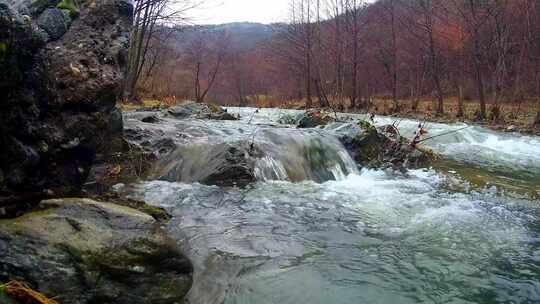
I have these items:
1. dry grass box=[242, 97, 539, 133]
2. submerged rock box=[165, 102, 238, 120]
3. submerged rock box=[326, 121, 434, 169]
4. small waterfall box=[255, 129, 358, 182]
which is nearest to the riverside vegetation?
small waterfall box=[255, 129, 358, 182]

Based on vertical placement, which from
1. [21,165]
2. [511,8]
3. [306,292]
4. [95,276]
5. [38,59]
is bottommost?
[306,292]

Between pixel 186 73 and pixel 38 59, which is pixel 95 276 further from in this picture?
pixel 186 73

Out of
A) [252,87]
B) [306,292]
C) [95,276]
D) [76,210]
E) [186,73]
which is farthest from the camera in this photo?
[252,87]

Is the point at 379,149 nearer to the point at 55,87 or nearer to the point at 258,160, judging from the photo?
the point at 258,160

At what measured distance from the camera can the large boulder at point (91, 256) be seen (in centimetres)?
254

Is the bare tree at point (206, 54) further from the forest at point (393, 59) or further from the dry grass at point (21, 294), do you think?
the dry grass at point (21, 294)

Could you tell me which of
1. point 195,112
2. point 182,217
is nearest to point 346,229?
point 182,217

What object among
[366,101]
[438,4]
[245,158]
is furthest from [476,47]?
[245,158]

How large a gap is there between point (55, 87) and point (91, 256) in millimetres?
1754

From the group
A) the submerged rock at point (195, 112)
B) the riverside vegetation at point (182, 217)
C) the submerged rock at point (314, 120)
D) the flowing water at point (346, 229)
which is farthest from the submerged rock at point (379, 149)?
the submerged rock at point (195, 112)

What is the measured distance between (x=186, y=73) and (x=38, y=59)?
38.7 meters

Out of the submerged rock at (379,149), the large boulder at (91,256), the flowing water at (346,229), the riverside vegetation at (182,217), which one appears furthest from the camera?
the submerged rock at (379,149)

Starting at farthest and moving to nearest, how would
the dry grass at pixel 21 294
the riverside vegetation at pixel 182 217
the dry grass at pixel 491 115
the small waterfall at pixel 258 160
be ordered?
the dry grass at pixel 491 115
the small waterfall at pixel 258 160
the riverside vegetation at pixel 182 217
the dry grass at pixel 21 294

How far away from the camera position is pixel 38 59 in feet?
11.4
